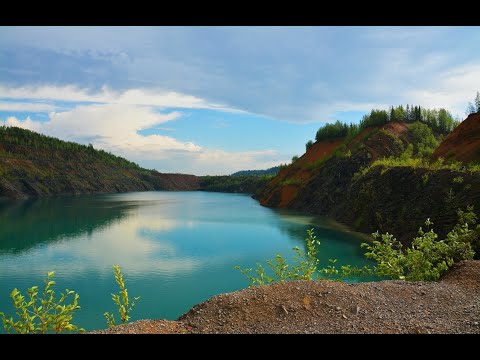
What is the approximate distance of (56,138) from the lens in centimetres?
16912

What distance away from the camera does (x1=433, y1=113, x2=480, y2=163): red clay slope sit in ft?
106

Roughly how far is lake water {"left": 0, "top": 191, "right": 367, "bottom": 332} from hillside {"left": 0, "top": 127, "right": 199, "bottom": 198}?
251ft

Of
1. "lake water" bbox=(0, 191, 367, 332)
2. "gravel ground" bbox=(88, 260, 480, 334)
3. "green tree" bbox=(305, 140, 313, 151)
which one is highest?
"green tree" bbox=(305, 140, 313, 151)

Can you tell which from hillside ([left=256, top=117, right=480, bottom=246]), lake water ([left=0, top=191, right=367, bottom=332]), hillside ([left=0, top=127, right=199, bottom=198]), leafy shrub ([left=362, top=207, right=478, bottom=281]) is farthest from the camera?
hillside ([left=0, top=127, right=199, bottom=198])

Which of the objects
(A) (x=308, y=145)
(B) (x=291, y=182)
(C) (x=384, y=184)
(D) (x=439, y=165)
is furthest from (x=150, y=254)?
(A) (x=308, y=145)

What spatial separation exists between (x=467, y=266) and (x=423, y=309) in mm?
3905

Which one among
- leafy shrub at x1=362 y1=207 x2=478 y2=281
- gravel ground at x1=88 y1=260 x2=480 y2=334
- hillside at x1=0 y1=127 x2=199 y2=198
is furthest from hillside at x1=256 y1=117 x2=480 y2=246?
hillside at x1=0 y1=127 x2=199 y2=198

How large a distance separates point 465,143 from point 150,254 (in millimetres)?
31922

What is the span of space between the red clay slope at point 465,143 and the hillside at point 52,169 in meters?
114

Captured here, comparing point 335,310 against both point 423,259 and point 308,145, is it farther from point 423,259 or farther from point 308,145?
point 308,145

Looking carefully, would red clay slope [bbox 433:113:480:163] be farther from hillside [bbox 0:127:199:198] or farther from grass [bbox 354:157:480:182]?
hillside [bbox 0:127:199:198]
